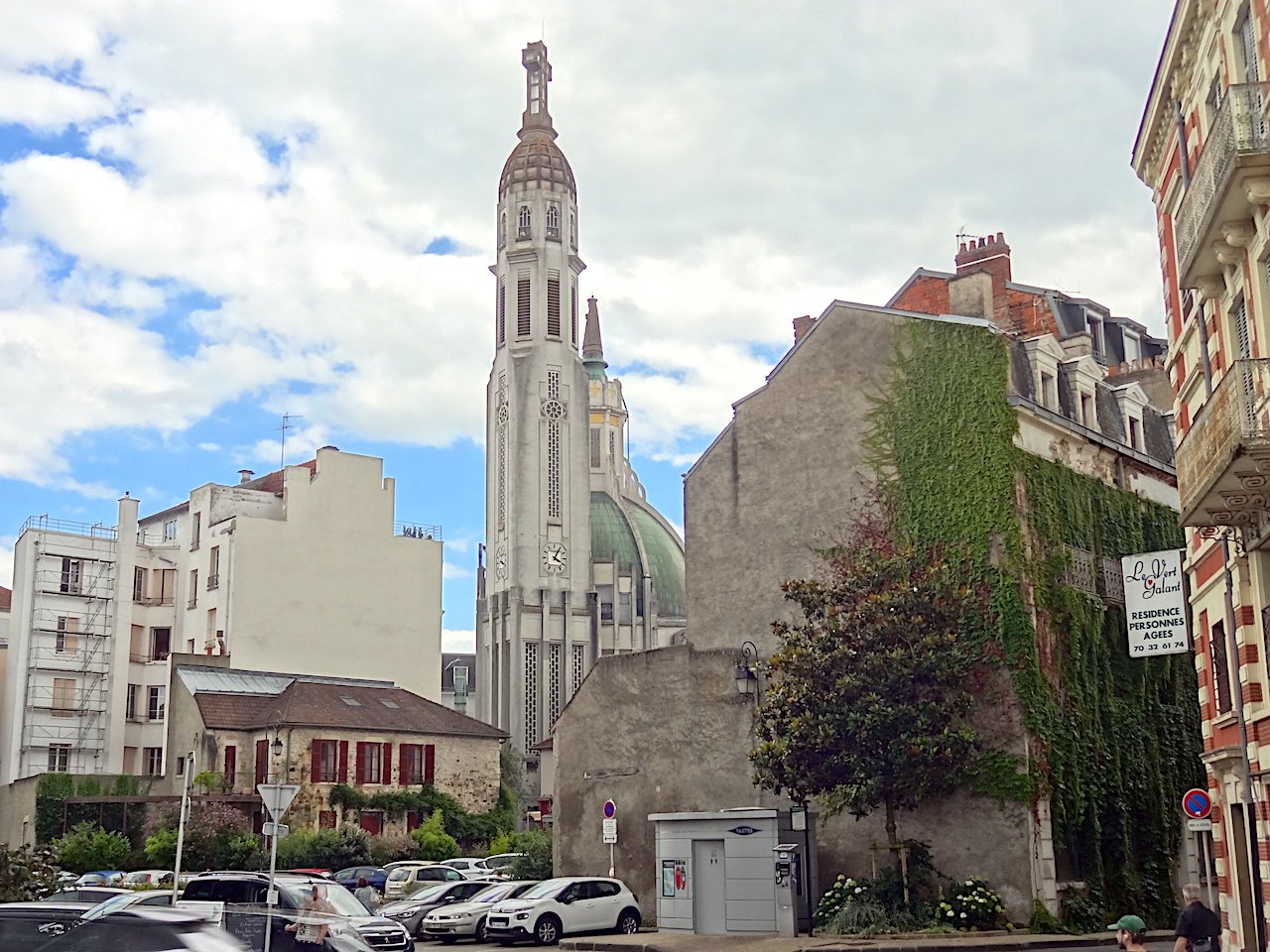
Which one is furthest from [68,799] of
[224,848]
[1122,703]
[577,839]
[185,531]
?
[1122,703]

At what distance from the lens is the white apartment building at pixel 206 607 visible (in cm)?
6334

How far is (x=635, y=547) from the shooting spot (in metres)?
122

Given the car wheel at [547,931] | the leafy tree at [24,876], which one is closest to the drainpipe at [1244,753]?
the car wheel at [547,931]

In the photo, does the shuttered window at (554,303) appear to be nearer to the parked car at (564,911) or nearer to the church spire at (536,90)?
the church spire at (536,90)

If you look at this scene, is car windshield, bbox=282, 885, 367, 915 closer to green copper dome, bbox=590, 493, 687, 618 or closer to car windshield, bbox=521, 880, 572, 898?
car windshield, bbox=521, 880, 572, 898

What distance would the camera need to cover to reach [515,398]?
10019cm

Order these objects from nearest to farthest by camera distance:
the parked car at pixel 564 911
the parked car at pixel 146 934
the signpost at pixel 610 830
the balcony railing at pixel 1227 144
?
the parked car at pixel 146 934
the balcony railing at pixel 1227 144
the parked car at pixel 564 911
the signpost at pixel 610 830

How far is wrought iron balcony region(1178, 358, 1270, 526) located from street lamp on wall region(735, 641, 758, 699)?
13.6 metres

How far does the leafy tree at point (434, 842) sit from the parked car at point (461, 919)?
2144 cm

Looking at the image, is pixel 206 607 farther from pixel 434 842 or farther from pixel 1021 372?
pixel 1021 372

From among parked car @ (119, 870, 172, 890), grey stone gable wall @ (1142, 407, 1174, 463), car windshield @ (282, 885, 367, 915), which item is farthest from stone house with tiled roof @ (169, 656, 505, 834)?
grey stone gable wall @ (1142, 407, 1174, 463)

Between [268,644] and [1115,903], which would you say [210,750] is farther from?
[1115,903]

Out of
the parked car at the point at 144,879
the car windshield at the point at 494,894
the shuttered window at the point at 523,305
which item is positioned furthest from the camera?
the shuttered window at the point at 523,305

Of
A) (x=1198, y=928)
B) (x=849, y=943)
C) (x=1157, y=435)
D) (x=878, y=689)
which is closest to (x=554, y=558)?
(x=1157, y=435)
